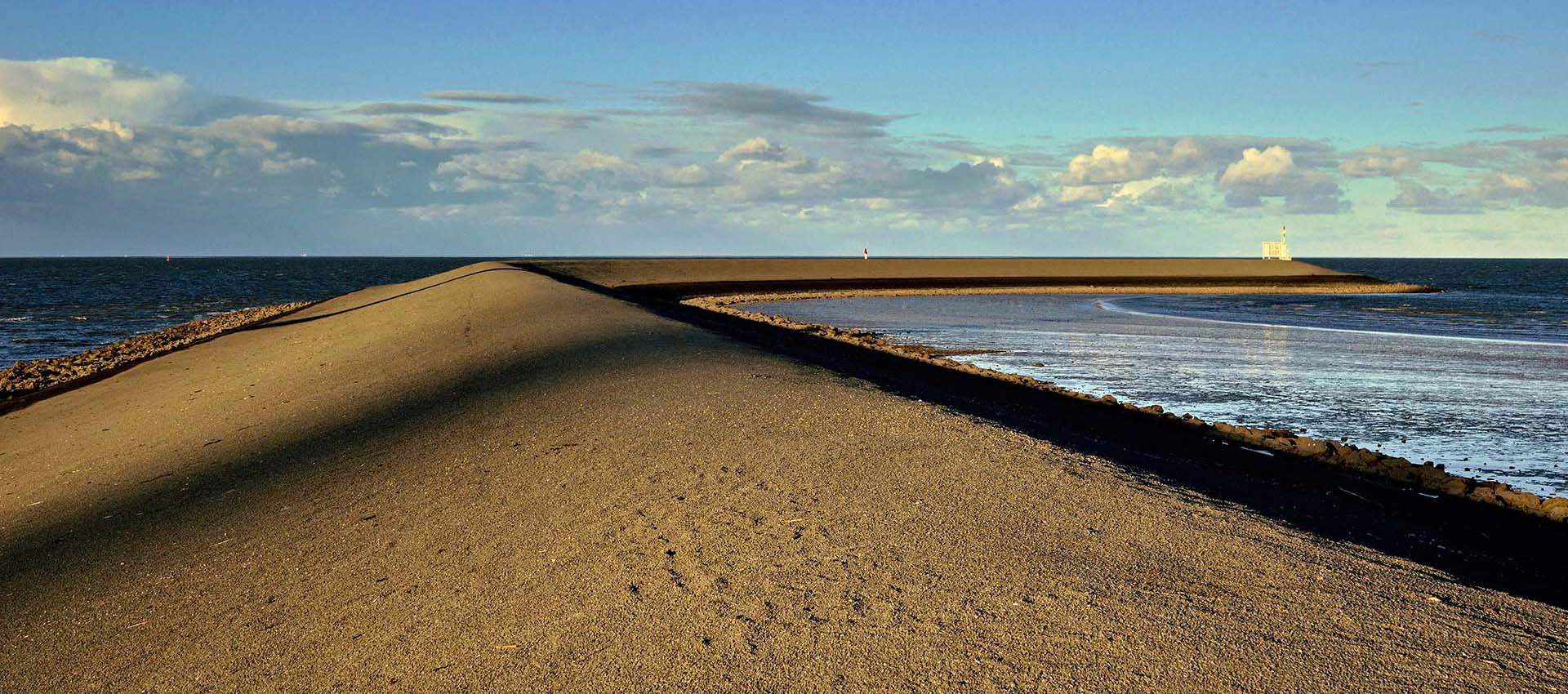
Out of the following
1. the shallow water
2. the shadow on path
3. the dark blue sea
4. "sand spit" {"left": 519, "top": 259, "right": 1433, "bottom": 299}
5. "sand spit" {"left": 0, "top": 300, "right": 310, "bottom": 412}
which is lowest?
the dark blue sea

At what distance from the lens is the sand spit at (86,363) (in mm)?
20016

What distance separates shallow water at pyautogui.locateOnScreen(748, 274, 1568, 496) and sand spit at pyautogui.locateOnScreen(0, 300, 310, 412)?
18.2 metres

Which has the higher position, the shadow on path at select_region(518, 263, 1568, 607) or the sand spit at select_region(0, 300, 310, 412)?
the shadow on path at select_region(518, 263, 1568, 607)

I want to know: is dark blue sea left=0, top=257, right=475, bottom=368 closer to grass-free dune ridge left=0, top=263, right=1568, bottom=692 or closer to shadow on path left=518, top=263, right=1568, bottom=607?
grass-free dune ridge left=0, top=263, right=1568, bottom=692

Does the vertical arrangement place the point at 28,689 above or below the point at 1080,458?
below

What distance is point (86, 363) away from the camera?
2428 cm

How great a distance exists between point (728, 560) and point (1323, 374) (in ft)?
56.8

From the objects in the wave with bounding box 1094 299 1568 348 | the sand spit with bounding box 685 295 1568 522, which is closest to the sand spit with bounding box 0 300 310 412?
the sand spit with bounding box 685 295 1568 522

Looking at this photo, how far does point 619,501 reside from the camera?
25.0 feet

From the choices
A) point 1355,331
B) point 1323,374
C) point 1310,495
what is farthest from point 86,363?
point 1355,331

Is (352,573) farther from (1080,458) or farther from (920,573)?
(1080,458)

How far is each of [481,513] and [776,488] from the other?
7.07 ft

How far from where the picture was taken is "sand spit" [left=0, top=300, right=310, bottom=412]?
788 inches

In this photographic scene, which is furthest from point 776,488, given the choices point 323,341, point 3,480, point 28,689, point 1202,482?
point 323,341
